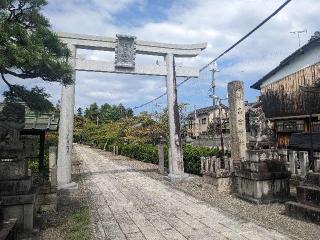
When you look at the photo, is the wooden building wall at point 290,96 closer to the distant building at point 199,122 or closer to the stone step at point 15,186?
the stone step at point 15,186

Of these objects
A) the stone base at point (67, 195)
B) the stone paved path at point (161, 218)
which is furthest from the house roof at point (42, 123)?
the stone paved path at point (161, 218)

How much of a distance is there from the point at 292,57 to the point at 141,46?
1336 centimetres

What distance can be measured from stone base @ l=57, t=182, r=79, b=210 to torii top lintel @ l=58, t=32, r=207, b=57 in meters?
5.81

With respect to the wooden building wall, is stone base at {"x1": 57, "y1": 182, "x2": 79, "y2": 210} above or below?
below

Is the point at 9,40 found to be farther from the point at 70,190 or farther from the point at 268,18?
the point at 70,190

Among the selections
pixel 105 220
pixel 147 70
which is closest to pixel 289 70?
pixel 147 70

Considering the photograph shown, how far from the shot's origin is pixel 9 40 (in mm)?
6438

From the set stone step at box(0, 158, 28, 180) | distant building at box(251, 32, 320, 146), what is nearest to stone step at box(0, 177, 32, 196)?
stone step at box(0, 158, 28, 180)

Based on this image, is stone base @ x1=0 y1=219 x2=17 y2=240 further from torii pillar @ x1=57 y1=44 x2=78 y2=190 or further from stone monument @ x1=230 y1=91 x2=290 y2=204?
torii pillar @ x1=57 y1=44 x2=78 y2=190

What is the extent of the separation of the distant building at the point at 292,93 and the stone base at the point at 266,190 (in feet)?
36.2

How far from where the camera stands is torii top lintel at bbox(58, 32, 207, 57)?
45.4 ft

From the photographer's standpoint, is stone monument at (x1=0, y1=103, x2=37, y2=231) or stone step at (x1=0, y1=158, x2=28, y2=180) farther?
stone step at (x1=0, y1=158, x2=28, y2=180)

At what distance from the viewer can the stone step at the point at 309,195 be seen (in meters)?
7.58

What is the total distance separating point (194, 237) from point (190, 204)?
3.36 meters
